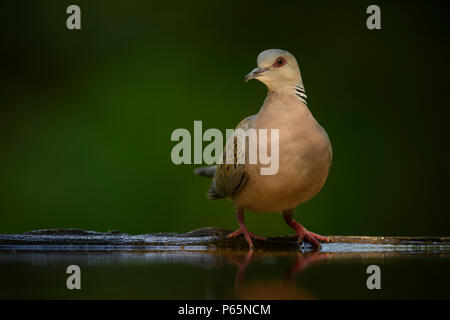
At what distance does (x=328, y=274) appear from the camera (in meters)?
1.48

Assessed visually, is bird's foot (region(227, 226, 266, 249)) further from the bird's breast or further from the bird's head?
the bird's head

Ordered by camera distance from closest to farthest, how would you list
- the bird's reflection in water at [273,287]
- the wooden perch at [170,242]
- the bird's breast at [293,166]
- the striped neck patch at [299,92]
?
1. the bird's reflection in water at [273,287]
2. the wooden perch at [170,242]
3. the bird's breast at [293,166]
4. the striped neck patch at [299,92]

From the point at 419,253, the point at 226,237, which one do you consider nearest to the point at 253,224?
the point at 226,237

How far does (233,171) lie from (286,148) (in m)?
0.33

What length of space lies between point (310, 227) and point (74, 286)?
2.59m

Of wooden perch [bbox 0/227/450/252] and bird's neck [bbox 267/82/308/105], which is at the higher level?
bird's neck [bbox 267/82/308/105]

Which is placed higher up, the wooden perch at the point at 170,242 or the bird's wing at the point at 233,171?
the bird's wing at the point at 233,171

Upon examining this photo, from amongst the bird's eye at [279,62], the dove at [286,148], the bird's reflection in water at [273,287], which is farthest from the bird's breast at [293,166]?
the bird's reflection in water at [273,287]

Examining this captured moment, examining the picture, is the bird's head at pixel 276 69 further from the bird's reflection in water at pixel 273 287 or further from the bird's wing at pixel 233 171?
the bird's reflection in water at pixel 273 287

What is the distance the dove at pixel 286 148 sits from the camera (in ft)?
6.84

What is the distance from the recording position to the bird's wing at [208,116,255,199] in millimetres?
2266

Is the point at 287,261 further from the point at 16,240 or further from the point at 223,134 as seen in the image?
the point at 223,134

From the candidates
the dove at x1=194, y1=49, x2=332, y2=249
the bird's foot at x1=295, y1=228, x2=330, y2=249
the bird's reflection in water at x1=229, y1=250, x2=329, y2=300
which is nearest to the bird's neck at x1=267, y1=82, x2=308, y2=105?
the dove at x1=194, y1=49, x2=332, y2=249

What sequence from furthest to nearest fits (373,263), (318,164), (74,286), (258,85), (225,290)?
1. (258,85)
2. (318,164)
3. (373,263)
4. (74,286)
5. (225,290)
